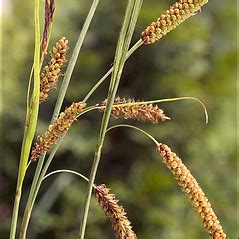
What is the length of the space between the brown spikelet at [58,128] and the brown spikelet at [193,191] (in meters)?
0.08

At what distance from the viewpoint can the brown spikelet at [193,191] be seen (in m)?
0.57

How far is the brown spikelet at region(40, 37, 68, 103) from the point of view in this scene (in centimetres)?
57

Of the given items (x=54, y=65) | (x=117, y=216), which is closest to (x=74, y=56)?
(x=54, y=65)

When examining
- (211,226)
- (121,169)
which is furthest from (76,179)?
(211,226)

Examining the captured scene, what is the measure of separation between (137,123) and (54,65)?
2164 mm

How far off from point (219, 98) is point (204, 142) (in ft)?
0.65

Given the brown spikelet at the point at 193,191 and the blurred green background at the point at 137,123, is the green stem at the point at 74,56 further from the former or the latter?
the blurred green background at the point at 137,123

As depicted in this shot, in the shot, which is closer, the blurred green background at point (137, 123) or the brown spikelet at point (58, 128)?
the brown spikelet at point (58, 128)

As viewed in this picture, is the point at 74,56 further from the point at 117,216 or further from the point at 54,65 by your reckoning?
the point at 117,216

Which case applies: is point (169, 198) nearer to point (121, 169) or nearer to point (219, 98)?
point (121, 169)

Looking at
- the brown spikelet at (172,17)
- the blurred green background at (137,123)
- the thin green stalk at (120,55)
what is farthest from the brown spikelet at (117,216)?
the blurred green background at (137,123)

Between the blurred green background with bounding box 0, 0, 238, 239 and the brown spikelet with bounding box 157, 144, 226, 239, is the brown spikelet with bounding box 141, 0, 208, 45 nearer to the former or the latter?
the brown spikelet with bounding box 157, 144, 226, 239

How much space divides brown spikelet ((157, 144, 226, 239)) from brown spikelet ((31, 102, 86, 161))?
8 cm

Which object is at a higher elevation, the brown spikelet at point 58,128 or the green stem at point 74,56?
the green stem at point 74,56
